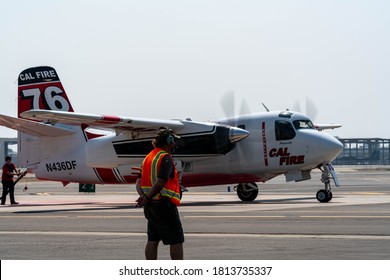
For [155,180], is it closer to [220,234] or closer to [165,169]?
[165,169]

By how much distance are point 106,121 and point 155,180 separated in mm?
18985

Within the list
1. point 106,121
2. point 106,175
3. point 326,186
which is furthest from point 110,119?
point 326,186

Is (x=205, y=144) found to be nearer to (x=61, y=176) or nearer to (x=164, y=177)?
(x=61, y=176)

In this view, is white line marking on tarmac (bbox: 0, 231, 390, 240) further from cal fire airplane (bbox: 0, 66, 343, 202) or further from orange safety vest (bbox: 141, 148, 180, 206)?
cal fire airplane (bbox: 0, 66, 343, 202)

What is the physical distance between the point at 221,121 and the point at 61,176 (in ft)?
22.4

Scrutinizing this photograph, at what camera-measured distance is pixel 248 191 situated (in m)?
32.7

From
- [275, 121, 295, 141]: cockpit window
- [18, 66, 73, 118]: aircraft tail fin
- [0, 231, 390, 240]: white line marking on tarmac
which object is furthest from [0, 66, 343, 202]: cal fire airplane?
[0, 231, 390, 240]: white line marking on tarmac

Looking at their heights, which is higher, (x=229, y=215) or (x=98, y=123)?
(x=98, y=123)

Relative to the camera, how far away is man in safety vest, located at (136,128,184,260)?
37.7 ft

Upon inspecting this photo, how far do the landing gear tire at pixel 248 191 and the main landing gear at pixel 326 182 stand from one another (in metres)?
2.57

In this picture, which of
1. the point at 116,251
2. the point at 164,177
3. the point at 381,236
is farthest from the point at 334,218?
the point at 164,177

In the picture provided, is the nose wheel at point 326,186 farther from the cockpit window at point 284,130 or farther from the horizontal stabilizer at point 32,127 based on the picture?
the horizontal stabilizer at point 32,127

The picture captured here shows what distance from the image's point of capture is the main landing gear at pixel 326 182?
98.4 ft
